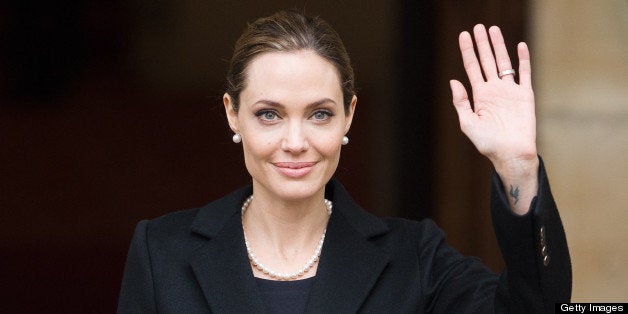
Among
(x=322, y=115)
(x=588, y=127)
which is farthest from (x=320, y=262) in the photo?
(x=588, y=127)

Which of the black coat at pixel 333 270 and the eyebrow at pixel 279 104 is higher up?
the eyebrow at pixel 279 104

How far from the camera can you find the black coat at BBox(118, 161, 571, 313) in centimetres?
277

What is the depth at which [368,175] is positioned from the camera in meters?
4.75

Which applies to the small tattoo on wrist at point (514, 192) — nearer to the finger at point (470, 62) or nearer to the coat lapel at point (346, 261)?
the finger at point (470, 62)

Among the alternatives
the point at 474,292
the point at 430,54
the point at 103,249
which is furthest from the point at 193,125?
the point at 474,292

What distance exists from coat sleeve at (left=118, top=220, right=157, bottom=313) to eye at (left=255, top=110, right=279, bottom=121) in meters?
0.38

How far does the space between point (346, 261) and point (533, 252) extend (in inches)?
20.8

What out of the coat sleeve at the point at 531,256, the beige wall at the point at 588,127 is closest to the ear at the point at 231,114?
the coat sleeve at the point at 531,256

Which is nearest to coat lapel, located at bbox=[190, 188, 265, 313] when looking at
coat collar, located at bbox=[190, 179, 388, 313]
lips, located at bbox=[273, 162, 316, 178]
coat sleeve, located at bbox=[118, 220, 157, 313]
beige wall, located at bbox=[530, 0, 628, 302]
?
coat collar, located at bbox=[190, 179, 388, 313]

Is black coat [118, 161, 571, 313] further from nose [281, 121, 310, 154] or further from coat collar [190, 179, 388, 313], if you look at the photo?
nose [281, 121, 310, 154]

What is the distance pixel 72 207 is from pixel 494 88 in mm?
2290

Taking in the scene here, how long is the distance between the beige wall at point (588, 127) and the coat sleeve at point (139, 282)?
78.8 inches

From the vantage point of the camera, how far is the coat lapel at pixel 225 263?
280 cm

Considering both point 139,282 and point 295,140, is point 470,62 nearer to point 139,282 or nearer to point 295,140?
point 295,140
